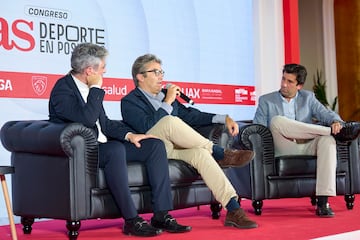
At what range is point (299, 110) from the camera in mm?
4766

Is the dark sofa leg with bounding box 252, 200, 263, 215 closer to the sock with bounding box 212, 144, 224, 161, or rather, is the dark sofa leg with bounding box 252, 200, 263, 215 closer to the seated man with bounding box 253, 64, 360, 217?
the seated man with bounding box 253, 64, 360, 217

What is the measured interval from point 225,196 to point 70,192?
886 millimetres

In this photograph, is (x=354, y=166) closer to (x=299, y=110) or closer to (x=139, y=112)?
(x=299, y=110)

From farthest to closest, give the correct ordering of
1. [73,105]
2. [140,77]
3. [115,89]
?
[115,89], [140,77], [73,105]

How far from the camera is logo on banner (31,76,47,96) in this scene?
467 cm

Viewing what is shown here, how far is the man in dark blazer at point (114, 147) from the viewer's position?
11.3ft

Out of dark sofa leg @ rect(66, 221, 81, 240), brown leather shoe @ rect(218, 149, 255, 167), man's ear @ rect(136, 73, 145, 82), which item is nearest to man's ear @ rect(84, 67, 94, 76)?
man's ear @ rect(136, 73, 145, 82)

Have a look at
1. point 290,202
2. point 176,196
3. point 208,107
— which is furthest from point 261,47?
point 176,196

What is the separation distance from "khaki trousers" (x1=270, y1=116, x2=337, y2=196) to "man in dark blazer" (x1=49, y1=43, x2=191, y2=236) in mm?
1170

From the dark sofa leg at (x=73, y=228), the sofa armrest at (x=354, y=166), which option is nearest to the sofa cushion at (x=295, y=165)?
the sofa armrest at (x=354, y=166)

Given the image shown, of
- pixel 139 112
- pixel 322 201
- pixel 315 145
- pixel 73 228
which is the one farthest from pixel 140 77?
pixel 322 201

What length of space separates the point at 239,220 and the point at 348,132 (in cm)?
122

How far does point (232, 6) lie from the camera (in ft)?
21.0

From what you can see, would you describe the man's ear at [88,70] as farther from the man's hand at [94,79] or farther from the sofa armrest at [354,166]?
the sofa armrest at [354,166]
